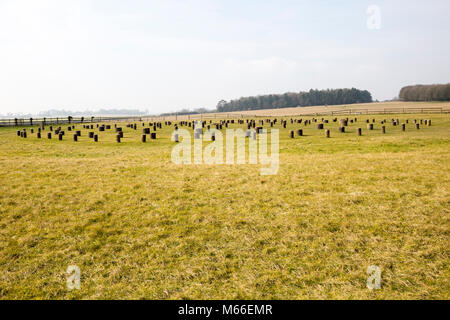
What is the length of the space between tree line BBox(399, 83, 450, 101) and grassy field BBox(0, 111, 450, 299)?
467ft

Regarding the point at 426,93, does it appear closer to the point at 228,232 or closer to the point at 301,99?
the point at 301,99

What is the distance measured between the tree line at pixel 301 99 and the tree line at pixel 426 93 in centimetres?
2394

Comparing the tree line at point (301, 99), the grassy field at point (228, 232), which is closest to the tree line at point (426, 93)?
the tree line at point (301, 99)

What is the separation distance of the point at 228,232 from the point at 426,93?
513 feet

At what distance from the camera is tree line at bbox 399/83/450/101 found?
122 metres

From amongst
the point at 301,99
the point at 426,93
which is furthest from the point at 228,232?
the point at 301,99

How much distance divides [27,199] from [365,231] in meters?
9.25

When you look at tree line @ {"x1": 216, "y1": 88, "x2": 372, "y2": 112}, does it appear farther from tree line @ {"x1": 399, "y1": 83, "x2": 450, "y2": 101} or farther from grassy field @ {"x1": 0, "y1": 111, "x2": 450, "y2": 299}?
grassy field @ {"x1": 0, "y1": 111, "x2": 450, "y2": 299}

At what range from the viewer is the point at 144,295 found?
177 inches

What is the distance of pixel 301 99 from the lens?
545ft

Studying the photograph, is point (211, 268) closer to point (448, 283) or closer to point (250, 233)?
point (250, 233)

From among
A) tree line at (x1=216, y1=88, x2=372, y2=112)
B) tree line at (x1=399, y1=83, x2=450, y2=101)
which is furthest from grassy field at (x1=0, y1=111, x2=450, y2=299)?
tree line at (x1=216, y1=88, x2=372, y2=112)
